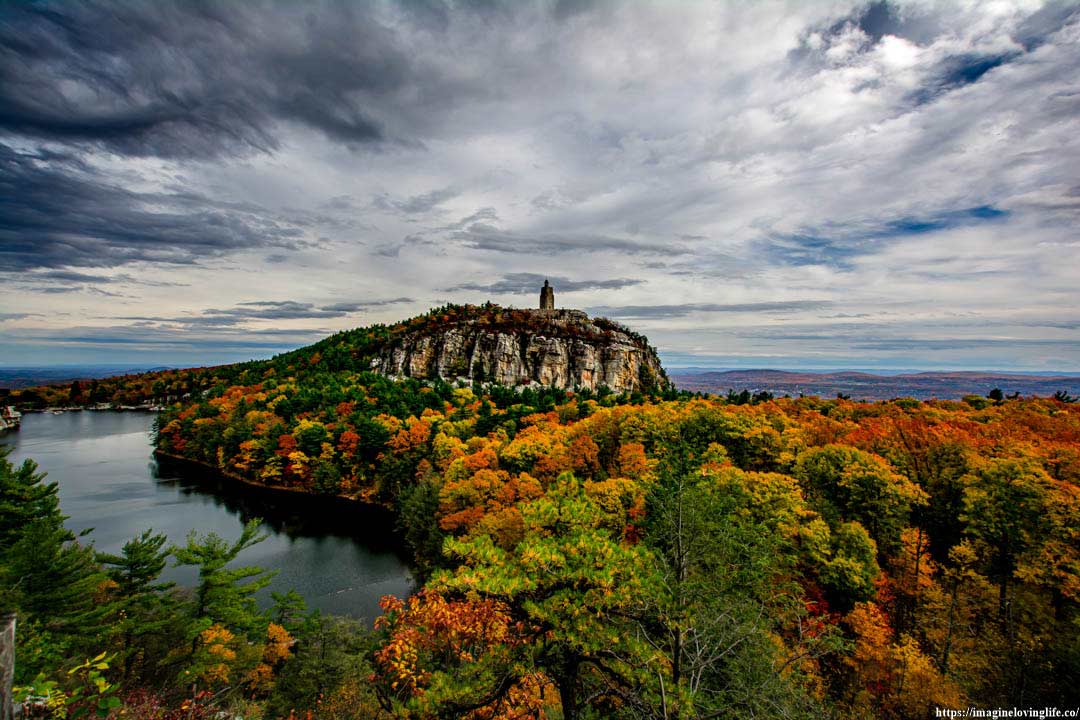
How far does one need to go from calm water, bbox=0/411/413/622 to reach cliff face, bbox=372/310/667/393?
50055 millimetres

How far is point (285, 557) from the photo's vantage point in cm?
3338

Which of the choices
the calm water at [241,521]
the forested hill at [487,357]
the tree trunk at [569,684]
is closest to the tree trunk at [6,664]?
the tree trunk at [569,684]

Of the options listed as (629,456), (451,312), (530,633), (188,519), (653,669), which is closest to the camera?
(530,633)

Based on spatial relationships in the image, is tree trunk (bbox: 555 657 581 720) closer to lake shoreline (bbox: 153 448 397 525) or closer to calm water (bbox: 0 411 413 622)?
calm water (bbox: 0 411 413 622)

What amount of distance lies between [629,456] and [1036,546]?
59.4 ft

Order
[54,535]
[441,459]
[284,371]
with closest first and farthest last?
1. [54,535]
2. [441,459]
3. [284,371]

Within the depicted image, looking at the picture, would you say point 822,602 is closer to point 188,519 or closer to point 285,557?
point 285,557

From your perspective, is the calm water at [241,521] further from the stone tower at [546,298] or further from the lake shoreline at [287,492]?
the stone tower at [546,298]

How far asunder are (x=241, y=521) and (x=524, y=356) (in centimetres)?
7108

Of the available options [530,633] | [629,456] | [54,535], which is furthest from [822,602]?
[54,535]

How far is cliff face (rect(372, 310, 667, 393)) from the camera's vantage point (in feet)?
339

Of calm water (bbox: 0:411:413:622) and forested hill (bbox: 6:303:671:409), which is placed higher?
forested hill (bbox: 6:303:671:409)

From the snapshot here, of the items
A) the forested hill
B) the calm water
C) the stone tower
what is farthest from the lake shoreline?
the stone tower

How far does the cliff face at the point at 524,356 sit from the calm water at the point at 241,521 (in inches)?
1971
